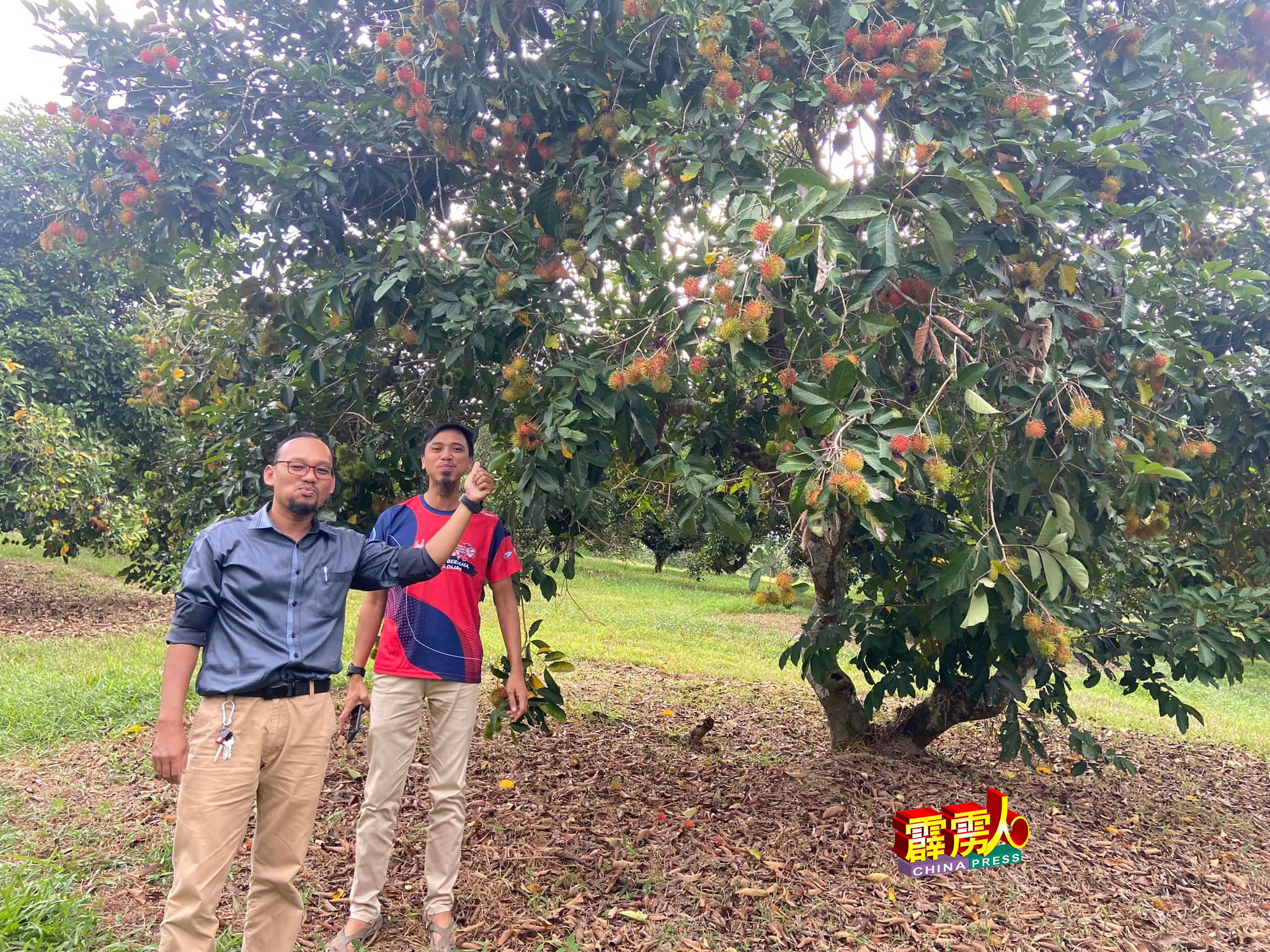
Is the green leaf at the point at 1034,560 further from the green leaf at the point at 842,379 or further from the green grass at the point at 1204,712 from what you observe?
the green grass at the point at 1204,712

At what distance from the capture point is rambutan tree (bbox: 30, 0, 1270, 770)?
7.62 ft

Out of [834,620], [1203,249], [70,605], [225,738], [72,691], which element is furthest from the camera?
[70,605]

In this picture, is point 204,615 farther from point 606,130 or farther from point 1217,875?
point 1217,875

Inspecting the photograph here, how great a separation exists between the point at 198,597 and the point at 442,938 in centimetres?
120

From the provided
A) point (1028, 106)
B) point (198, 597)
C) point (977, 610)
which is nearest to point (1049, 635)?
point (977, 610)

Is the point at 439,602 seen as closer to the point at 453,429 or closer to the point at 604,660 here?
the point at 453,429

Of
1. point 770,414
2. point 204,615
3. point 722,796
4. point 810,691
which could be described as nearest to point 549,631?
point 810,691

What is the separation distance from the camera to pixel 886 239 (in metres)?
2.07

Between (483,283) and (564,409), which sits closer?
(564,409)

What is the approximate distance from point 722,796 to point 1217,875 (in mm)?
1930

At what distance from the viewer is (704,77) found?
2734 millimetres

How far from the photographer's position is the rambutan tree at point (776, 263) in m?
2.32

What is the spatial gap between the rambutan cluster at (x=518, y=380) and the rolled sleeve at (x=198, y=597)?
102cm

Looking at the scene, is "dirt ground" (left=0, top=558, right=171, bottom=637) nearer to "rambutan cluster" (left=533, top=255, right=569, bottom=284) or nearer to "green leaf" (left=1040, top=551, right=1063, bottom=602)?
"rambutan cluster" (left=533, top=255, right=569, bottom=284)
